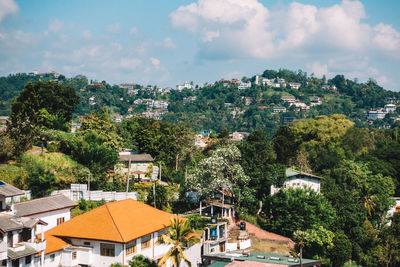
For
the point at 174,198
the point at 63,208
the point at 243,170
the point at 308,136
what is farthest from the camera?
the point at 308,136

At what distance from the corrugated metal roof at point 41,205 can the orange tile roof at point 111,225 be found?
1.63m

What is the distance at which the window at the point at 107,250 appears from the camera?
2544cm

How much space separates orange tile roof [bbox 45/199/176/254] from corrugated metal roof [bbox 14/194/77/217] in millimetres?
1625

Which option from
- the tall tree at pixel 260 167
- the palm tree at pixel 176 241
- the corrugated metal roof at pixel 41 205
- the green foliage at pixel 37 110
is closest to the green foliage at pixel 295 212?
the tall tree at pixel 260 167

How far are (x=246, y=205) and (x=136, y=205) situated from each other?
14.1 metres

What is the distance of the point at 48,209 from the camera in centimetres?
2788

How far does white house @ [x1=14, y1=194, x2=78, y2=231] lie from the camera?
2645 centimetres

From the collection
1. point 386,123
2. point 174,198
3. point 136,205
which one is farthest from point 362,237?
point 386,123

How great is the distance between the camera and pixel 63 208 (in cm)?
2927

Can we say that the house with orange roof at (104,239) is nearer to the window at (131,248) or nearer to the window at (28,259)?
the window at (131,248)

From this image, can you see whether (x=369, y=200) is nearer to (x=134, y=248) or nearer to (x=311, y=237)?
(x=311, y=237)

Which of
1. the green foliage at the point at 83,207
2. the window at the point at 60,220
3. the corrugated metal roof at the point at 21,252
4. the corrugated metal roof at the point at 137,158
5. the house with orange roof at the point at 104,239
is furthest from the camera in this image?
the corrugated metal roof at the point at 137,158

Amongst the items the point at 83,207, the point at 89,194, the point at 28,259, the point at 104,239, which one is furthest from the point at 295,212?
the point at 28,259

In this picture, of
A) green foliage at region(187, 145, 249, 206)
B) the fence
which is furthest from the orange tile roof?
green foliage at region(187, 145, 249, 206)
